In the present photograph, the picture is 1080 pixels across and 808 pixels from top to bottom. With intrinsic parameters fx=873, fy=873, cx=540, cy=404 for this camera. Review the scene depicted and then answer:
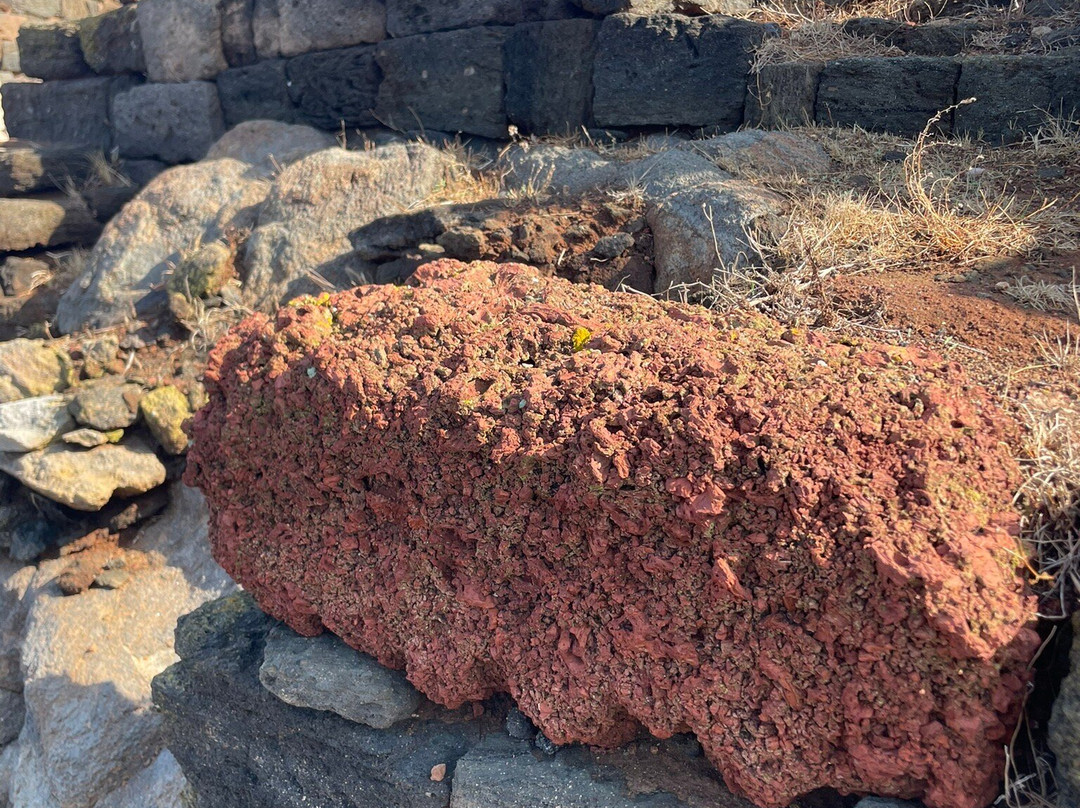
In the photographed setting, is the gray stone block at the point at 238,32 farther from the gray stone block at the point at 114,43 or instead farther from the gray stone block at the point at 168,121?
the gray stone block at the point at 114,43

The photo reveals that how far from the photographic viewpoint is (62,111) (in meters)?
8.09

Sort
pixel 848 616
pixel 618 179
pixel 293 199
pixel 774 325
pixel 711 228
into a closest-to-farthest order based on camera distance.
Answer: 1. pixel 848 616
2. pixel 774 325
3. pixel 711 228
4. pixel 618 179
5. pixel 293 199

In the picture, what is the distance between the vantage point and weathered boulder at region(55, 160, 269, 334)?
5.38 meters

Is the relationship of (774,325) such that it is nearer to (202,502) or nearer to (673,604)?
(673,604)

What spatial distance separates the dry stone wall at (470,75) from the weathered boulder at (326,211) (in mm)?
926

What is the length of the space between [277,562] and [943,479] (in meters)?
1.56

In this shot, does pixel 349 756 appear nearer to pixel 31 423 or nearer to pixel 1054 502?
pixel 1054 502

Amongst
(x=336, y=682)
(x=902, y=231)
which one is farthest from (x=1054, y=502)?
(x=902, y=231)

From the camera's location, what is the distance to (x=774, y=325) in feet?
6.82

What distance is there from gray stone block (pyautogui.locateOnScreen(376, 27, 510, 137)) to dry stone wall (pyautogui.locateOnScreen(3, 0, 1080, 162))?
10 mm

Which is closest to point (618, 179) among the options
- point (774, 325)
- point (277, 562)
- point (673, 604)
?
point (774, 325)

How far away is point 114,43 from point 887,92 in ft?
21.9

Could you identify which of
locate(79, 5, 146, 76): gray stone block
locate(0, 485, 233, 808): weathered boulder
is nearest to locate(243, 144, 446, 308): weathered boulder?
locate(0, 485, 233, 808): weathered boulder

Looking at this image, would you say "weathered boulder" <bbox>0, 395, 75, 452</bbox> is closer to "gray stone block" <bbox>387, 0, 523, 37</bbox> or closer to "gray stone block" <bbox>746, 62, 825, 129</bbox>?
"gray stone block" <bbox>387, 0, 523, 37</bbox>
